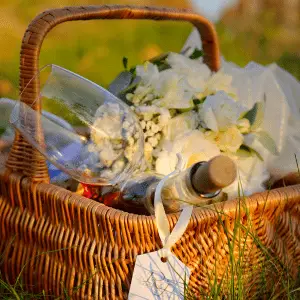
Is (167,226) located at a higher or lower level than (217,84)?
lower

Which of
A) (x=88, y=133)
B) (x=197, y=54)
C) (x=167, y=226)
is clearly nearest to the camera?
(x=167, y=226)

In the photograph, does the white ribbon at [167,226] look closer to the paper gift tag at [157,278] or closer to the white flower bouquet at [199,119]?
the paper gift tag at [157,278]

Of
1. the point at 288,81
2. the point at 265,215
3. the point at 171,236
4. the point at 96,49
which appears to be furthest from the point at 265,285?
the point at 96,49

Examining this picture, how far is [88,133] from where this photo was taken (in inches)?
41.7

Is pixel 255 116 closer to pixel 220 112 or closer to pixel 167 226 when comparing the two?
pixel 220 112

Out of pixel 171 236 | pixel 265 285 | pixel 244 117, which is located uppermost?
pixel 244 117

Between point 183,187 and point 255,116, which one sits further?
point 255,116

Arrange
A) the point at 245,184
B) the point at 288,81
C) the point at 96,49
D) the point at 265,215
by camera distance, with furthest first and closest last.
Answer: the point at 96,49 < the point at 288,81 < the point at 245,184 < the point at 265,215

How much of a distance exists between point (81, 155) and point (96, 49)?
1.76 m

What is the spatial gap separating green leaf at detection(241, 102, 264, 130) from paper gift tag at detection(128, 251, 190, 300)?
404 millimetres

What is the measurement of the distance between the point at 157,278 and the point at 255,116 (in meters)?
0.45

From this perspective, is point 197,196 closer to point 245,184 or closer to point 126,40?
point 245,184

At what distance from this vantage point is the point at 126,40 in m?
2.88

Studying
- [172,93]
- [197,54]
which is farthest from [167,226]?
[197,54]
